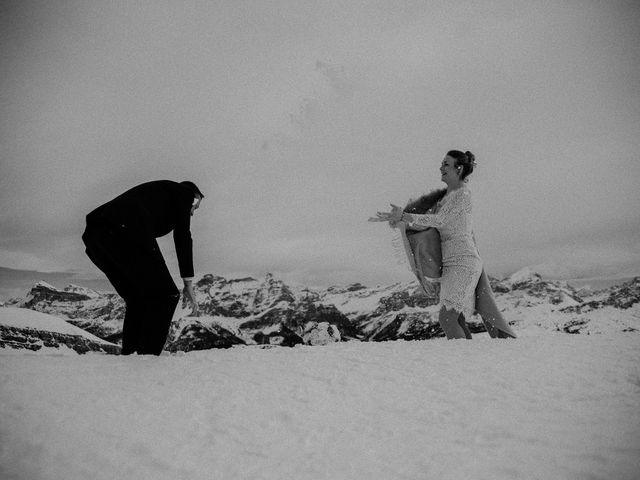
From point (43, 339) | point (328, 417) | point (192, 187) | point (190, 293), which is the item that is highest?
point (192, 187)

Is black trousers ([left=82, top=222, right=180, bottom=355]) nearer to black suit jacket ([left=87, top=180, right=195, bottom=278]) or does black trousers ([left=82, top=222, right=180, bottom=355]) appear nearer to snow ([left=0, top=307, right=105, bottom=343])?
black suit jacket ([left=87, top=180, right=195, bottom=278])

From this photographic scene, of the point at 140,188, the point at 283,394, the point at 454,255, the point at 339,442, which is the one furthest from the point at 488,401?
the point at 140,188

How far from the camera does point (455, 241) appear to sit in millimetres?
5148

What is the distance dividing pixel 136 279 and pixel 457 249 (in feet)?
12.4

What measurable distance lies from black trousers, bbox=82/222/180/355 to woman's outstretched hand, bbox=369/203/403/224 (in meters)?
2.64

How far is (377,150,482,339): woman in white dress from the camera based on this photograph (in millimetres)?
4949

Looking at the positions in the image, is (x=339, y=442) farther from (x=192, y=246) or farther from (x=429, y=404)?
(x=192, y=246)

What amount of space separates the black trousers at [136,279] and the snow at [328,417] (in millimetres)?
740

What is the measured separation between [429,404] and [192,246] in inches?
122

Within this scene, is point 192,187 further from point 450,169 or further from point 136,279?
point 450,169

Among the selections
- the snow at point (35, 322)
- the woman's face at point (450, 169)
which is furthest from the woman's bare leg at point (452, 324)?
the snow at point (35, 322)

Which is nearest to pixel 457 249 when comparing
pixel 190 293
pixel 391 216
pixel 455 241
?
pixel 455 241

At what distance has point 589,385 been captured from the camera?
2.30 meters

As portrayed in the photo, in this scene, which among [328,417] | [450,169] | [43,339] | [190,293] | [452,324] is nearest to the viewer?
[328,417]
